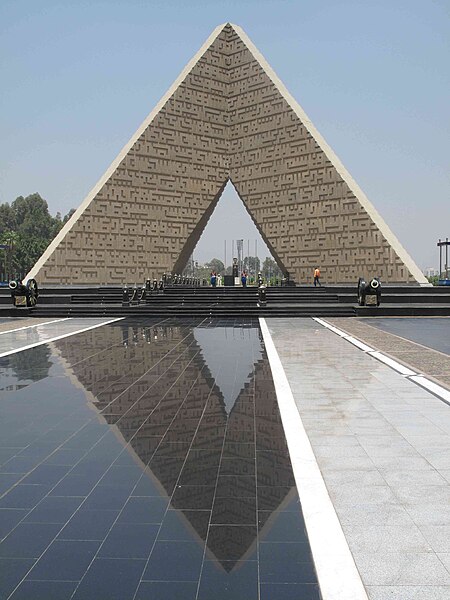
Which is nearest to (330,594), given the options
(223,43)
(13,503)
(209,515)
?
(209,515)

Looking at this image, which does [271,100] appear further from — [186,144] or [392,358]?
[392,358]

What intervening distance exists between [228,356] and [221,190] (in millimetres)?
25324

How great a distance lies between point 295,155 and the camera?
30.0 metres

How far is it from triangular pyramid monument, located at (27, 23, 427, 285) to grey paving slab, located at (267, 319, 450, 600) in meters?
21.9

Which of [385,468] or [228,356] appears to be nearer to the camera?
[385,468]

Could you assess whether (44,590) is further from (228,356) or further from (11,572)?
(228,356)

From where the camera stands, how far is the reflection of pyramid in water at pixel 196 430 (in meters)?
3.17

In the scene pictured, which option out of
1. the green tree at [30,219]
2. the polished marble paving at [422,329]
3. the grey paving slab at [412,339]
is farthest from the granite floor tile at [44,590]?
the green tree at [30,219]

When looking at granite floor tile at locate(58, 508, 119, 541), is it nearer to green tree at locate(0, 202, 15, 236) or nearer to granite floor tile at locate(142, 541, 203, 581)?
granite floor tile at locate(142, 541, 203, 581)

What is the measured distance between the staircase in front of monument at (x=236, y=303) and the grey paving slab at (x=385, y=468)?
10839mm

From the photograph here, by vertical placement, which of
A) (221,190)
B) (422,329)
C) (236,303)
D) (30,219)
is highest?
(30,219)

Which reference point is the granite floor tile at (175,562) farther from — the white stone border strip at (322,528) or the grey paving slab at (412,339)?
the grey paving slab at (412,339)

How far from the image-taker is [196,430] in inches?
187

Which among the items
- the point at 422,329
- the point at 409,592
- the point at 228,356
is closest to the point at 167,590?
the point at 409,592
